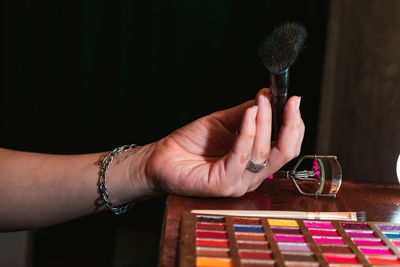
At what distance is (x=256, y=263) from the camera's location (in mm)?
361

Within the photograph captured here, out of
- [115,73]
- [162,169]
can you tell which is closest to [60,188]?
[162,169]

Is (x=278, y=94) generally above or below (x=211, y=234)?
above

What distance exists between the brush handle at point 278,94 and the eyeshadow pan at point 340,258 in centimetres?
24

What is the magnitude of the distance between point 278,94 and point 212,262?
293mm

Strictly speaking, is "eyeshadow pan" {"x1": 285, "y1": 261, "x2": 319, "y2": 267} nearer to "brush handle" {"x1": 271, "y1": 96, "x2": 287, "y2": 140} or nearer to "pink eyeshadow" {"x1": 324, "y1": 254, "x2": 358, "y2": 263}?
"pink eyeshadow" {"x1": 324, "y1": 254, "x2": 358, "y2": 263}

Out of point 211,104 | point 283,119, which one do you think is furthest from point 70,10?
point 283,119

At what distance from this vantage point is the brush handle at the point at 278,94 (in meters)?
0.55

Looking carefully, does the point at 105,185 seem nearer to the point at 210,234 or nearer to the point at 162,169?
the point at 162,169

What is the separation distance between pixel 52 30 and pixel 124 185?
1560mm

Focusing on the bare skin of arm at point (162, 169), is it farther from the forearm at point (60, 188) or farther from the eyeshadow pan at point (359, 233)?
the eyeshadow pan at point (359, 233)

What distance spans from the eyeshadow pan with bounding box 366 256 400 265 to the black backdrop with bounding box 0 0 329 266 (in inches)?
54.6

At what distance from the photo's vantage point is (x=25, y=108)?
204cm

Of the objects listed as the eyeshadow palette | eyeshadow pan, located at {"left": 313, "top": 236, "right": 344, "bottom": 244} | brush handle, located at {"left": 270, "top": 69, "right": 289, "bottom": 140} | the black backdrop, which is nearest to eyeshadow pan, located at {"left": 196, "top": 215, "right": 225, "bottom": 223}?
the eyeshadow palette

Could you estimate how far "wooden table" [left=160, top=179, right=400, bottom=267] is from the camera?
20.8 inches
